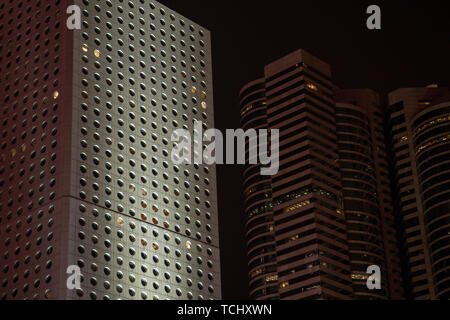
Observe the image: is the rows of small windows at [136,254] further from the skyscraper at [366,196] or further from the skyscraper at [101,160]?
the skyscraper at [366,196]

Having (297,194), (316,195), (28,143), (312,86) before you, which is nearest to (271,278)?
(297,194)

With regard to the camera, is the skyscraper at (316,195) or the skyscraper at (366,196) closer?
the skyscraper at (316,195)

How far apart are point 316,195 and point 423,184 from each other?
778 inches

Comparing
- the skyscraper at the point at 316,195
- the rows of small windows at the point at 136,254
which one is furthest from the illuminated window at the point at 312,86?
the rows of small windows at the point at 136,254

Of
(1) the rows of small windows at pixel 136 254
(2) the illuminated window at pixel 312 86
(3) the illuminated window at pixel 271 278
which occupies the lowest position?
(1) the rows of small windows at pixel 136 254

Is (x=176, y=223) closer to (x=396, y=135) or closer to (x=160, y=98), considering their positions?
(x=160, y=98)

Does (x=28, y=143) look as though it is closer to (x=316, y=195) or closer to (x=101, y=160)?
(x=101, y=160)

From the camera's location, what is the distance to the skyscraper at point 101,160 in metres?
77.9

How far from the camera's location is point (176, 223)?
87.0m

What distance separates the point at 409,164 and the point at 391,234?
13912 millimetres

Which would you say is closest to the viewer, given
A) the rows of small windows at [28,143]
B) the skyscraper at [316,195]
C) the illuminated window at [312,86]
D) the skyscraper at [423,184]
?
the rows of small windows at [28,143]

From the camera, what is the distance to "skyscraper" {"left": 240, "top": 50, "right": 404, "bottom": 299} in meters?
157

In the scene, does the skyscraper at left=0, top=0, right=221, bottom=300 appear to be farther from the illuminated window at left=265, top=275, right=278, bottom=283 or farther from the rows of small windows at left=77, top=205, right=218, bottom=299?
the illuminated window at left=265, top=275, right=278, bottom=283

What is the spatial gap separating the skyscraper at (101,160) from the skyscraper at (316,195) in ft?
216
